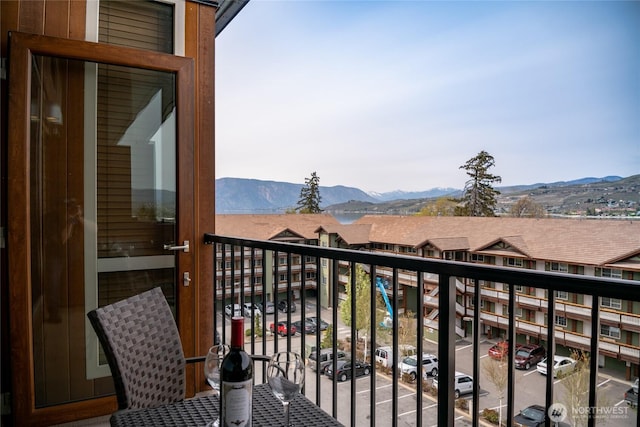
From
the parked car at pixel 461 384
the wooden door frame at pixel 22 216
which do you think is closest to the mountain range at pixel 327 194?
the wooden door frame at pixel 22 216

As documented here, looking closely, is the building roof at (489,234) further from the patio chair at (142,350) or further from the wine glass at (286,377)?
the wine glass at (286,377)

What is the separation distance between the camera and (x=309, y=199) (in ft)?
41.0

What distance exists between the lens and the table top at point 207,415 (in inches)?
41.9

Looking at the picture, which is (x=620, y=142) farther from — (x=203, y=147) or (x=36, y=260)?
(x=36, y=260)

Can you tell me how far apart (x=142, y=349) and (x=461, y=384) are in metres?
1.13

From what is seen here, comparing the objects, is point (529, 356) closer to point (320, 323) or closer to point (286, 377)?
point (320, 323)

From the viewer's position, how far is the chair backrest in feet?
4.29

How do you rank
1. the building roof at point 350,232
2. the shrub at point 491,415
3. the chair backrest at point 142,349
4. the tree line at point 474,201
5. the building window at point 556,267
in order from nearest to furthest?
the chair backrest at point 142,349 < the building window at point 556,267 < the shrub at point 491,415 < the building roof at point 350,232 < the tree line at point 474,201

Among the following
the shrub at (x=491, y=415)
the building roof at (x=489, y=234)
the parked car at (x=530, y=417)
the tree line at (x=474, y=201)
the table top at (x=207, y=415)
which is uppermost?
the tree line at (x=474, y=201)

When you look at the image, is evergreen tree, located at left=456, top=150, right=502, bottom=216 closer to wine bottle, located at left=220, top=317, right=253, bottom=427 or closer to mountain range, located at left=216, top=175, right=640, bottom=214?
mountain range, located at left=216, top=175, right=640, bottom=214

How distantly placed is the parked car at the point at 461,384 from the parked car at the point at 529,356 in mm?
192

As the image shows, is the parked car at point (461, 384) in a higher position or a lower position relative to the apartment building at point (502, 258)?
lower

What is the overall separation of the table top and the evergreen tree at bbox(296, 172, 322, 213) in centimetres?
1011

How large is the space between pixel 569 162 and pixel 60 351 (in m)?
14.9
